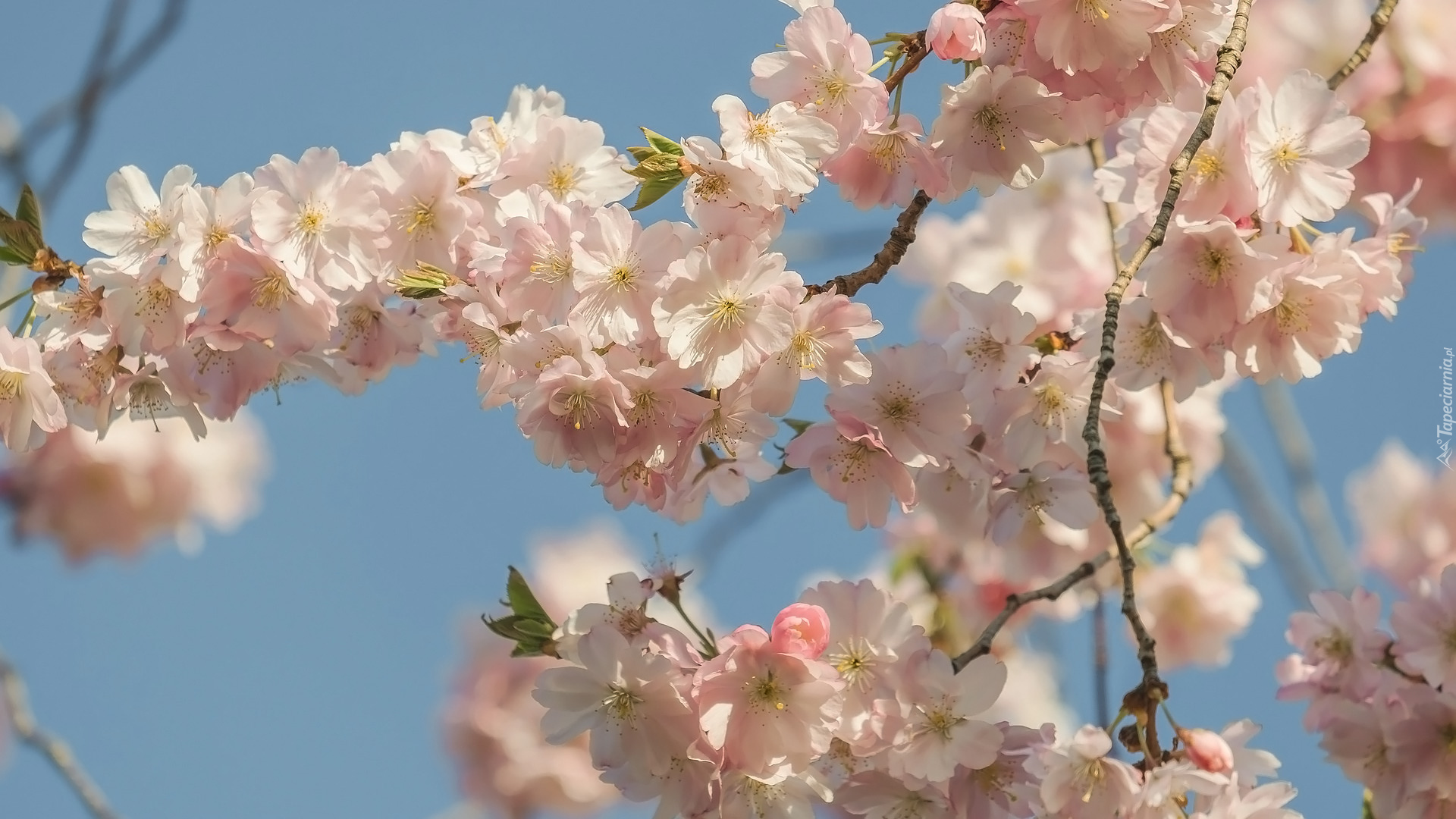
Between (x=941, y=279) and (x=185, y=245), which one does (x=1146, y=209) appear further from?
(x=941, y=279)

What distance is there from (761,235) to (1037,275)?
5.68ft

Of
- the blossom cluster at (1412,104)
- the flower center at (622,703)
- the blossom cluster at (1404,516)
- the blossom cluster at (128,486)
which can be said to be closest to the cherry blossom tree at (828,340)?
the flower center at (622,703)

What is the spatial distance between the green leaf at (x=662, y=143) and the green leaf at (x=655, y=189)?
0.08ft

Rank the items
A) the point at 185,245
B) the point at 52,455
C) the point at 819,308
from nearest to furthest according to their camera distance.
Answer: the point at 819,308, the point at 185,245, the point at 52,455

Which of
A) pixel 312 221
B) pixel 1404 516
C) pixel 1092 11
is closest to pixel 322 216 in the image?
pixel 312 221

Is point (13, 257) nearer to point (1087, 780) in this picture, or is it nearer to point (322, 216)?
point (322, 216)

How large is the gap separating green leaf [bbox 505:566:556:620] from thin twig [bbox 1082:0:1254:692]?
65cm

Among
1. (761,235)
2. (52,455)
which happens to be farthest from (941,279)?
(52,455)

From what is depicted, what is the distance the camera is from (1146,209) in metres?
1.54

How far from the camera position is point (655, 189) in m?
1.45

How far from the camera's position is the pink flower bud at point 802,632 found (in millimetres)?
1384

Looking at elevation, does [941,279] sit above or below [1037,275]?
above

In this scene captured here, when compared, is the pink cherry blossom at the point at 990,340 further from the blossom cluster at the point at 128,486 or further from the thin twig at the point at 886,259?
the blossom cluster at the point at 128,486

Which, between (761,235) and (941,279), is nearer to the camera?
(761,235)
